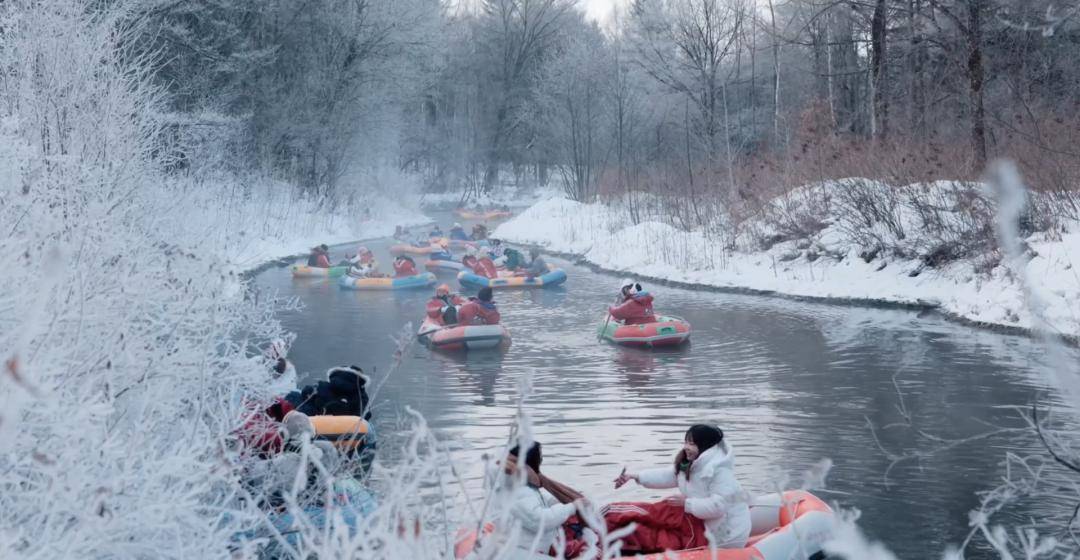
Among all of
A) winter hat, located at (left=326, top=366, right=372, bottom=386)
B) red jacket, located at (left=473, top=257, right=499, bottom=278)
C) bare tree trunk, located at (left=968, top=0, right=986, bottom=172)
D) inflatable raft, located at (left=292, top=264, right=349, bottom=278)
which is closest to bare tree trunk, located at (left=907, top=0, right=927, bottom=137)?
bare tree trunk, located at (left=968, top=0, right=986, bottom=172)

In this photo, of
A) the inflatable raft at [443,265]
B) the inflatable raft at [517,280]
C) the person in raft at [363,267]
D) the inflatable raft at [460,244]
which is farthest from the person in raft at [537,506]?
the inflatable raft at [460,244]

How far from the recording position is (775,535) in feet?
19.9

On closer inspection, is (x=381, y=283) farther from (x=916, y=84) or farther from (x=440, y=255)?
(x=916, y=84)

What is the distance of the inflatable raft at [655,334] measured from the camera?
46.1 ft

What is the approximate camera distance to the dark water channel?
789cm

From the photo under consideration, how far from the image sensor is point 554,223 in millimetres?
34125

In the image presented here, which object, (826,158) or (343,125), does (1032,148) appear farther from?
(343,125)

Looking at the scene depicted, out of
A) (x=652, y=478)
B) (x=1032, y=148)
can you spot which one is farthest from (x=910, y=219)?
(x=652, y=478)

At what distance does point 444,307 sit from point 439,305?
0.20m

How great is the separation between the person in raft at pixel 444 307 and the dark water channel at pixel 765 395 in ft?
2.25

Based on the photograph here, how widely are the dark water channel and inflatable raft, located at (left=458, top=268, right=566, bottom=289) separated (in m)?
2.96

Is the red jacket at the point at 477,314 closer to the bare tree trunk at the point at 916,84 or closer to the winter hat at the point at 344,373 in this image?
the winter hat at the point at 344,373

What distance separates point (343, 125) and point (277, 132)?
334cm

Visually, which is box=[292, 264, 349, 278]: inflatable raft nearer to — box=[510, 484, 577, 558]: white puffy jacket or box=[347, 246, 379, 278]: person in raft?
box=[347, 246, 379, 278]: person in raft
